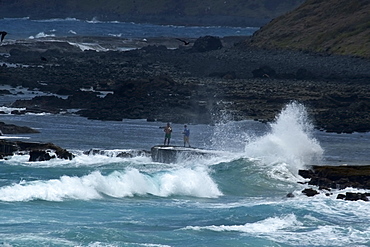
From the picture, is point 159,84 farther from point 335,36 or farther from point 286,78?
point 335,36

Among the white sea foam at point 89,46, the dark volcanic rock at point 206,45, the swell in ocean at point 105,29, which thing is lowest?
the dark volcanic rock at point 206,45

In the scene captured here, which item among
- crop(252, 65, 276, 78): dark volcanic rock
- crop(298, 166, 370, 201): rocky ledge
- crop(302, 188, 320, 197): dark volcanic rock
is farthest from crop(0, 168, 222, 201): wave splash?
crop(252, 65, 276, 78): dark volcanic rock

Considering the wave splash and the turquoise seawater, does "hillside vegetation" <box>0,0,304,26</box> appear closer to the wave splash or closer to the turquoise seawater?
the turquoise seawater

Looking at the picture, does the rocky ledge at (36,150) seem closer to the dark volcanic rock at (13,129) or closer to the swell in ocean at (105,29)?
the dark volcanic rock at (13,129)

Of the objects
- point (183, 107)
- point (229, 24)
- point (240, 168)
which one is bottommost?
point (240, 168)

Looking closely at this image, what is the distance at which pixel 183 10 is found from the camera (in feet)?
547

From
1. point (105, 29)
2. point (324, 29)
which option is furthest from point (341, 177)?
point (105, 29)

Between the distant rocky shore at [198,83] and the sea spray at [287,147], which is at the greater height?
the distant rocky shore at [198,83]

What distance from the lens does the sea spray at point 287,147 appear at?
1364 inches

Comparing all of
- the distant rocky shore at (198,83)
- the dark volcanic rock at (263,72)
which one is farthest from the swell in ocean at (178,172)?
the dark volcanic rock at (263,72)

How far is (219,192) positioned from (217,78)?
32476 millimetres

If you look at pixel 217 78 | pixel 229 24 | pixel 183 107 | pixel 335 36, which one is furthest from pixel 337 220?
pixel 229 24

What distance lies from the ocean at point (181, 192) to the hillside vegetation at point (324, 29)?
32.4m

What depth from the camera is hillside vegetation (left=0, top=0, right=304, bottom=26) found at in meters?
157
